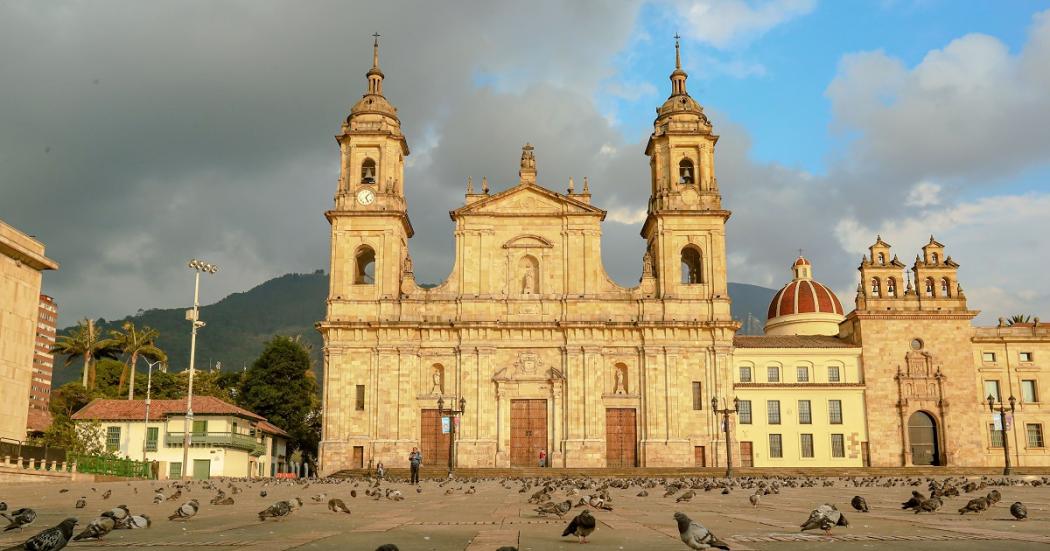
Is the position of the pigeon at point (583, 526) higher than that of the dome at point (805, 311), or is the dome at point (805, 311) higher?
the dome at point (805, 311)

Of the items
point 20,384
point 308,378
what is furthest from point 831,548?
point 308,378

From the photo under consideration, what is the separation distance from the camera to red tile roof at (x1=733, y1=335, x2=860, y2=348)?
180 feet

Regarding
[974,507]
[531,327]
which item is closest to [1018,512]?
[974,507]

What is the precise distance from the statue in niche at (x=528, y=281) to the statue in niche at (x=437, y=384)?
601 cm

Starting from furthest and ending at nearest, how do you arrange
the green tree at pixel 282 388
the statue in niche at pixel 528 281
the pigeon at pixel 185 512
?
the green tree at pixel 282 388 → the statue in niche at pixel 528 281 → the pigeon at pixel 185 512

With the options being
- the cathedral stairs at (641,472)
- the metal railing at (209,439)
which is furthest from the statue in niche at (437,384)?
the metal railing at (209,439)

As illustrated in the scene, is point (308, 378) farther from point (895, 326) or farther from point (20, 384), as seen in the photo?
point (895, 326)

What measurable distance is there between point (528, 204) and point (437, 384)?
1044cm

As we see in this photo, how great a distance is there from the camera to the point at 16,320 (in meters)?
34.8

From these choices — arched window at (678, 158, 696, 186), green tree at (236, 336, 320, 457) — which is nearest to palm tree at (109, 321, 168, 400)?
green tree at (236, 336, 320, 457)

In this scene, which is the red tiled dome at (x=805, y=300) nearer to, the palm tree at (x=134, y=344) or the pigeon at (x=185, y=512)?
the palm tree at (x=134, y=344)

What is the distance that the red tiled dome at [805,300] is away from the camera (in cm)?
6825

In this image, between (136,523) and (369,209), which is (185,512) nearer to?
(136,523)

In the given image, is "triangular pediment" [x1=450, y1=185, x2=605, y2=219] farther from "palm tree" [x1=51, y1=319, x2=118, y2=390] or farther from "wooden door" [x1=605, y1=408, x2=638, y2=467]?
"palm tree" [x1=51, y1=319, x2=118, y2=390]
